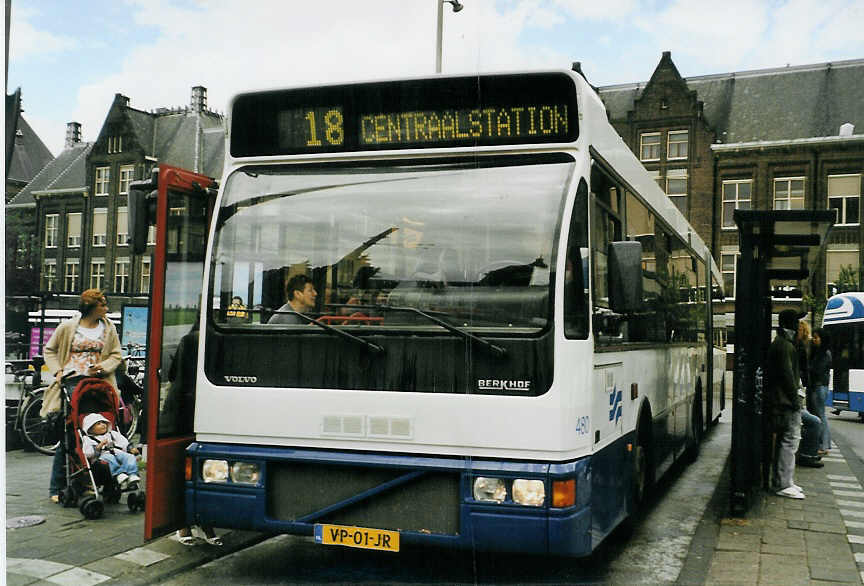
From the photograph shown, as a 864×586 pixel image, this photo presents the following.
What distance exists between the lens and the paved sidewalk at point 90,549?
216 inches

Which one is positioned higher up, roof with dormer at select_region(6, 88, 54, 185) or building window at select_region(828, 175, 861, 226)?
building window at select_region(828, 175, 861, 226)

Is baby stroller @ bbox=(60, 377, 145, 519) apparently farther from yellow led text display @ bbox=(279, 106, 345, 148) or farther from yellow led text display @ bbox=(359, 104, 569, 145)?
yellow led text display @ bbox=(359, 104, 569, 145)

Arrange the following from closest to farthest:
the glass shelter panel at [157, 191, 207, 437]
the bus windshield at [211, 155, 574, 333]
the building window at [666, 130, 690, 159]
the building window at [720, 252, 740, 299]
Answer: the bus windshield at [211, 155, 574, 333]
the glass shelter panel at [157, 191, 207, 437]
the building window at [666, 130, 690, 159]
the building window at [720, 252, 740, 299]

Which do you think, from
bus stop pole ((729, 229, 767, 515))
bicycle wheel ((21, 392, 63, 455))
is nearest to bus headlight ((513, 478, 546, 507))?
bus stop pole ((729, 229, 767, 515))

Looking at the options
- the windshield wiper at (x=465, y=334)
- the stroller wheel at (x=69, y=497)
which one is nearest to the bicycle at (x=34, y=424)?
the stroller wheel at (x=69, y=497)

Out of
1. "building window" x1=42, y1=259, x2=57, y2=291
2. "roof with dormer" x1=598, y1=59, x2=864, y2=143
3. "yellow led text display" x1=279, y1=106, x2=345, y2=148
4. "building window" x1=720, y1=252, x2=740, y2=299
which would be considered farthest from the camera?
"building window" x1=720, y1=252, x2=740, y2=299

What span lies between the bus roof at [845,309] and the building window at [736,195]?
50.8 ft

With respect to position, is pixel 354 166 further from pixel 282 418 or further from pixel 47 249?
pixel 47 249

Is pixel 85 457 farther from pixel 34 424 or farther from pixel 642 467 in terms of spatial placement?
pixel 642 467

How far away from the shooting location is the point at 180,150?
12133 mm

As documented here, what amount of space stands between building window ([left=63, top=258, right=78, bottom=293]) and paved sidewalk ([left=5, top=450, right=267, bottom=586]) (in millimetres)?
7380

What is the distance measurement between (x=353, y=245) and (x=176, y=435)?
5.87ft

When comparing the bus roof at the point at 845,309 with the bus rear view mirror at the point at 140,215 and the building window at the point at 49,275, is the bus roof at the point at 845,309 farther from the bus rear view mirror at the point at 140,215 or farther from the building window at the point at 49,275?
the bus rear view mirror at the point at 140,215

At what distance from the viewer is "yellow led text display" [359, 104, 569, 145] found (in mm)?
5086
